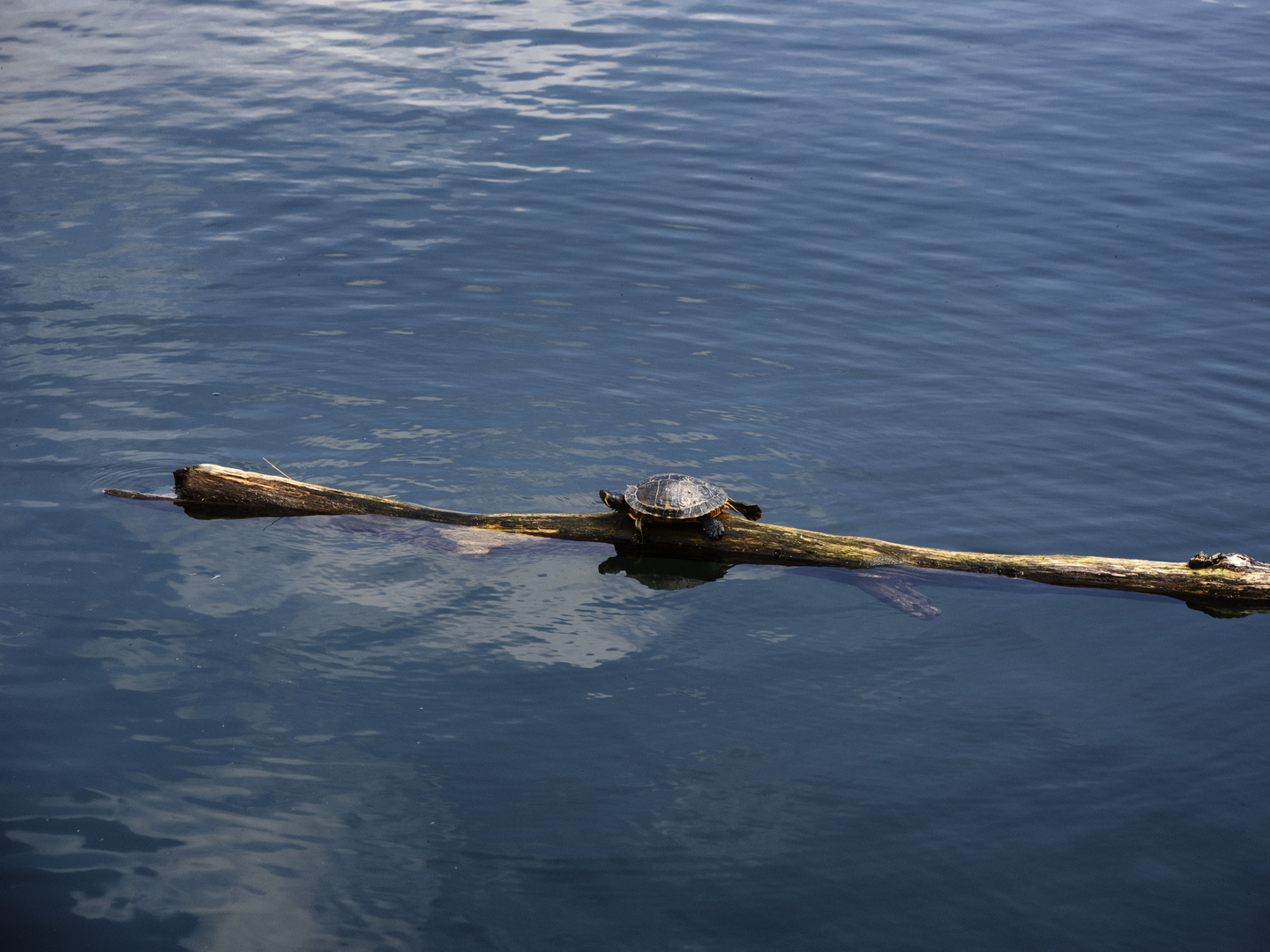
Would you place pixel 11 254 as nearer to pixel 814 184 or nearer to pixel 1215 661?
pixel 814 184

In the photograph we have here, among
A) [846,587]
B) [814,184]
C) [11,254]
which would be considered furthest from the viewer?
[814,184]

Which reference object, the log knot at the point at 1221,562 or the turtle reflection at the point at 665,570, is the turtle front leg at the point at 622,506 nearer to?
the turtle reflection at the point at 665,570

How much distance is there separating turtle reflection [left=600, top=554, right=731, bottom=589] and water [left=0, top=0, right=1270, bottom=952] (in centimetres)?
4

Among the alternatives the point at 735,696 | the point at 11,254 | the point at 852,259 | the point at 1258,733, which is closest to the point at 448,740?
the point at 735,696

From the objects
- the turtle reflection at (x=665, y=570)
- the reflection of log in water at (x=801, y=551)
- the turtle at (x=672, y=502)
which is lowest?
the turtle reflection at (x=665, y=570)

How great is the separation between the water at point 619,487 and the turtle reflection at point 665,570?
4 cm

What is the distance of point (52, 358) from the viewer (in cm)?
1178

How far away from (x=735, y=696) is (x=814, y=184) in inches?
427

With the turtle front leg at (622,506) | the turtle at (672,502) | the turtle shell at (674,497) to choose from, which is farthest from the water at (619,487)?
the turtle shell at (674,497)

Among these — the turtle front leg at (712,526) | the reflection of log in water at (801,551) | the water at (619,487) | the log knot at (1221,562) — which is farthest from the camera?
the turtle front leg at (712,526)

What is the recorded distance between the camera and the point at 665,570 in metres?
9.22

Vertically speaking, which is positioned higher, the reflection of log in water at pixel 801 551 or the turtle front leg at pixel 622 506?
the turtle front leg at pixel 622 506

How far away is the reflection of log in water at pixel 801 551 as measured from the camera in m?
8.33

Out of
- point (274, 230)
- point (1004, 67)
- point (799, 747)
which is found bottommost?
point (799, 747)
